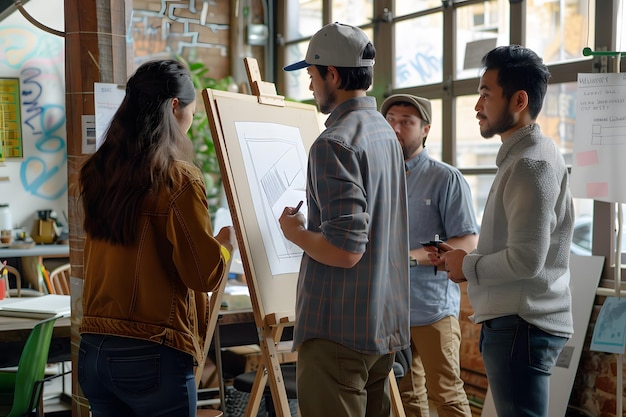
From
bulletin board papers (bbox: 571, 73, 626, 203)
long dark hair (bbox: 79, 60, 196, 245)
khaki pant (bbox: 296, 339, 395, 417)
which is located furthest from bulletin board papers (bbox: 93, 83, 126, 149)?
bulletin board papers (bbox: 571, 73, 626, 203)

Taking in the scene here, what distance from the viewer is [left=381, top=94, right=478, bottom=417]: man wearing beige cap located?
9.23 feet

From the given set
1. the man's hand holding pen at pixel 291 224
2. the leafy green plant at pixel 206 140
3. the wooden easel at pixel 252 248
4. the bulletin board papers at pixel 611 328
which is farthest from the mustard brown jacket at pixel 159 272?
the leafy green plant at pixel 206 140

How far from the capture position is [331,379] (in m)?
1.81

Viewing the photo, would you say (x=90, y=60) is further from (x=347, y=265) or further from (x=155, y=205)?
(x=347, y=265)

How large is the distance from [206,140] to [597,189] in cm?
362

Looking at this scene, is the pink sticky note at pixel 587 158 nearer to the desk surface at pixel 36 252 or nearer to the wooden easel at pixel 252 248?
the wooden easel at pixel 252 248

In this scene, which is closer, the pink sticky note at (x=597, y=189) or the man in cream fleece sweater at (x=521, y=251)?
the man in cream fleece sweater at (x=521, y=251)

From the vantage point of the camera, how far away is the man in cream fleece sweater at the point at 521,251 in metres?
1.85

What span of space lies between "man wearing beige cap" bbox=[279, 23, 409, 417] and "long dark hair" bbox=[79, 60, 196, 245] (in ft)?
1.14

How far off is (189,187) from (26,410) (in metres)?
1.31

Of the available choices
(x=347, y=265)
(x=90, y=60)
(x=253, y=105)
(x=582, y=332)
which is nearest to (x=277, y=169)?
(x=253, y=105)

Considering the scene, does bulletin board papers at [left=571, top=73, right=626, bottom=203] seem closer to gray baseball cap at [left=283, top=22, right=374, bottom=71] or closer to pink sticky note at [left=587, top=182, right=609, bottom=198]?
pink sticky note at [left=587, top=182, right=609, bottom=198]

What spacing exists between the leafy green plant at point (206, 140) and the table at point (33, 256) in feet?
4.06

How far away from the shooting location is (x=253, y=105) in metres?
2.62
